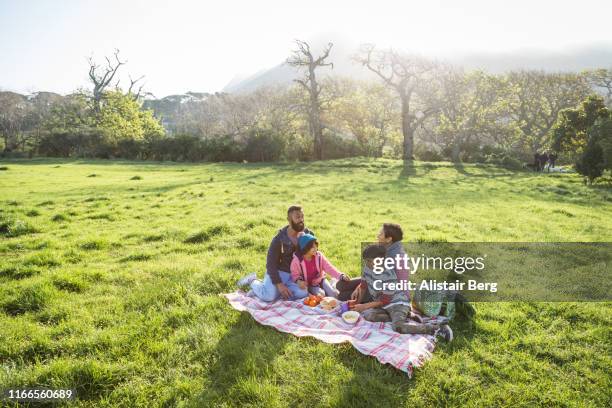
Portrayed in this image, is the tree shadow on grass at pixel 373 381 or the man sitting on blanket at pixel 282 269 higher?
the man sitting on blanket at pixel 282 269

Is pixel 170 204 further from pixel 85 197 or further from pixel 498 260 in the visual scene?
pixel 498 260

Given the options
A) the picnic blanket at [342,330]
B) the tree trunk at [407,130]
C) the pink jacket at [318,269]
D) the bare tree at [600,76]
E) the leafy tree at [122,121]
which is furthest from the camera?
the bare tree at [600,76]

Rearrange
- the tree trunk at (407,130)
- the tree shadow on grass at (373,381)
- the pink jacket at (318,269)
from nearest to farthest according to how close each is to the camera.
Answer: the tree shadow on grass at (373,381)
the pink jacket at (318,269)
the tree trunk at (407,130)

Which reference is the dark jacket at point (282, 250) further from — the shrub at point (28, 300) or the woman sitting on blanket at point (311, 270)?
the shrub at point (28, 300)

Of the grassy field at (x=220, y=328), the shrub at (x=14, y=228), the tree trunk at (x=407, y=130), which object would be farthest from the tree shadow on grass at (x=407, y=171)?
the shrub at (x=14, y=228)

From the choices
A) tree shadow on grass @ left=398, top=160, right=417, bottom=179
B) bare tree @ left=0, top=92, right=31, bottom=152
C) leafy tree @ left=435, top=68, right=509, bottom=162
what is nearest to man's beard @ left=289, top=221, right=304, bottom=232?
tree shadow on grass @ left=398, top=160, right=417, bottom=179

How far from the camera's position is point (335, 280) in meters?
6.79

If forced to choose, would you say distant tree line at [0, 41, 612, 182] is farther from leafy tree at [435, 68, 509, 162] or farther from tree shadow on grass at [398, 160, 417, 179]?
tree shadow on grass at [398, 160, 417, 179]

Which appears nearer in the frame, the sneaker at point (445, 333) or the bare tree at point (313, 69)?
the sneaker at point (445, 333)

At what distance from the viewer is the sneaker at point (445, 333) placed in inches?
191

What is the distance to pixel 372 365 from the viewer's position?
4320 millimetres

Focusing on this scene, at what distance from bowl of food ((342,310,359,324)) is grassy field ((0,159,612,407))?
594 mm

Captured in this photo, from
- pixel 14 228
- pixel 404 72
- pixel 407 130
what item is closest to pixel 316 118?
pixel 407 130

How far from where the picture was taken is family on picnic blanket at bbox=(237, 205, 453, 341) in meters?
5.21
